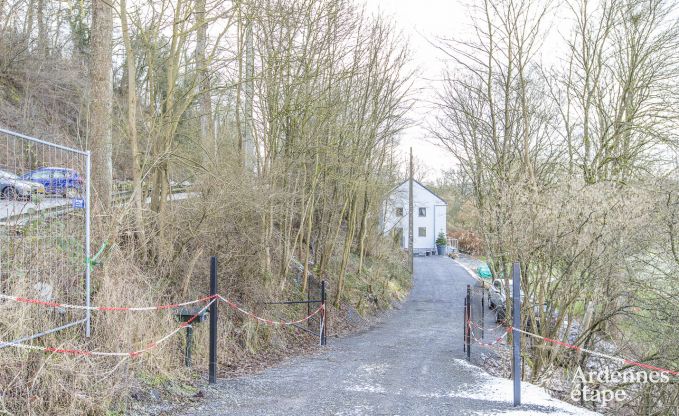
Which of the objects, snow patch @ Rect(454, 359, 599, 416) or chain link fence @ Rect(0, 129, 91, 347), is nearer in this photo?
chain link fence @ Rect(0, 129, 91, 347)

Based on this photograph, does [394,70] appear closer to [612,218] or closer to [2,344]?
[612,218]

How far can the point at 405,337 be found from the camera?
1609 centimetres

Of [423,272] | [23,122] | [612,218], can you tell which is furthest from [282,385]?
[423,272]

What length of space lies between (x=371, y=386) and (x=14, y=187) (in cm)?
502

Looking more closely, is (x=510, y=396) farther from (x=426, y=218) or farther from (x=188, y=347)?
(x=426, y=218)

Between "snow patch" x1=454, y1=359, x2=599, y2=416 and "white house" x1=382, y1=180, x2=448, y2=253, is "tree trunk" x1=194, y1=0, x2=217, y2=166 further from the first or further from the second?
"white house" x1=382, y1=180, x2=448, y2=253

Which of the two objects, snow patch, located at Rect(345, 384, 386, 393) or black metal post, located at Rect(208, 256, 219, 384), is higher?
black metal post, located at Rect(208, 256, 219, 384)

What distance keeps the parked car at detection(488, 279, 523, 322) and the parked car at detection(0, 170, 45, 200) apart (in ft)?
22.1

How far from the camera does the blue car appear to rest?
21.0ft

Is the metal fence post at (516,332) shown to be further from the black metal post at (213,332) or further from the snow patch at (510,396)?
the black metal post at (213,332)

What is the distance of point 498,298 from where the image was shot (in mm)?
20641

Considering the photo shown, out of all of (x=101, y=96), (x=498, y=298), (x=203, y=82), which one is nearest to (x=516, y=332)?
(x=203, y=82)

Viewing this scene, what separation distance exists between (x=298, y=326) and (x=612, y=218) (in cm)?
742

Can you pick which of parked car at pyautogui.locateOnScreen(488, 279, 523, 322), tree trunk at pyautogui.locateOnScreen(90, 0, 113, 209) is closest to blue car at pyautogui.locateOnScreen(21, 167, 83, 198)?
tree trunk at pyautogui.locateOnScreen(90, 0, 113, 209)
